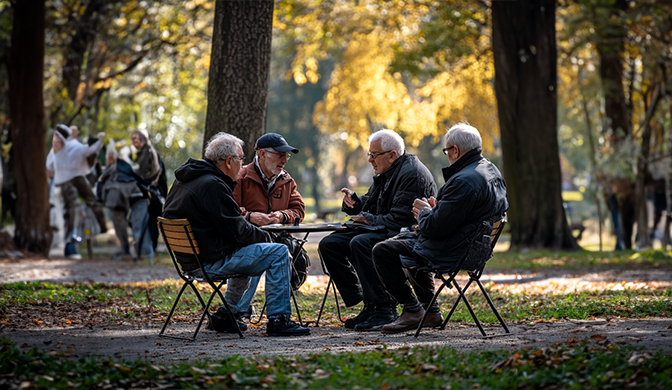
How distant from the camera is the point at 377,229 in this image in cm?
686

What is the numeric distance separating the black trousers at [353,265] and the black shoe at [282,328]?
72cm

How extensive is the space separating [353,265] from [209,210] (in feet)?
5.35

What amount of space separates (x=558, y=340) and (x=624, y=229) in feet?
52.2

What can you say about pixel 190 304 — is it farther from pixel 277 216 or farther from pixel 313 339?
pixel 313 339

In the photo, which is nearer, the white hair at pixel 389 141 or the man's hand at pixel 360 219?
the man's hand at pixel 360 219

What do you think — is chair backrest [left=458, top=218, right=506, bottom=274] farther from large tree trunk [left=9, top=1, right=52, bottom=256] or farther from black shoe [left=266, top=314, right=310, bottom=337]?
large tree trunk [left=9, top=1, right=52, bottom=256]

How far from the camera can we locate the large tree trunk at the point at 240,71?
9617mm

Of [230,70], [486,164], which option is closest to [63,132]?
[230,70]

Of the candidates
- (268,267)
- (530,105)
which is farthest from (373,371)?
(530,105)

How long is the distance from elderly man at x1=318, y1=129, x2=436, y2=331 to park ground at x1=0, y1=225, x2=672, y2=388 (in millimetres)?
358

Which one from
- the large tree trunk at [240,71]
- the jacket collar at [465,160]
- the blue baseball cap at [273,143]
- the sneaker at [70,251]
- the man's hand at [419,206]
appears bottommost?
the sneaker at [70,251]

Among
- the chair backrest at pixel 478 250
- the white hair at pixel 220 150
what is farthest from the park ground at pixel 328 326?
the white hair at pixel 220 150

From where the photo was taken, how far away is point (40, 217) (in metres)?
15.6

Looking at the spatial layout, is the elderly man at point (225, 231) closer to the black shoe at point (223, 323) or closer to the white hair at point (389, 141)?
the black shoe at point (223, 323)
